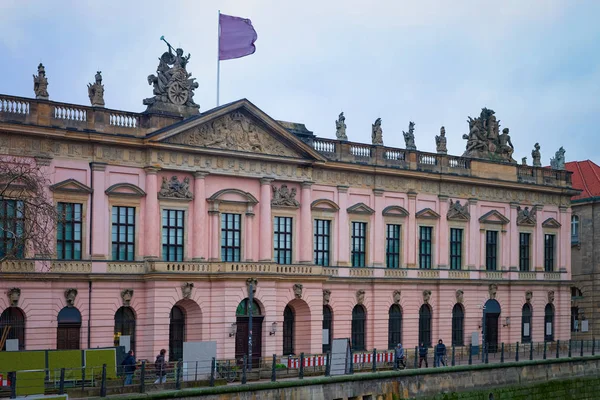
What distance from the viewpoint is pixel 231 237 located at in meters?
50.4

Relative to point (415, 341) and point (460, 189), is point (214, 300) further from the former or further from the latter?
point (460, 189)

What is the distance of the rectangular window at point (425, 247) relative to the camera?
59188mm

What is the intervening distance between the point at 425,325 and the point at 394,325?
265 cm

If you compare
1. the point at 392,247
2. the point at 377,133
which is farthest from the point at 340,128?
the point at 392,247

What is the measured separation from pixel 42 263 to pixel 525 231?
3400cm

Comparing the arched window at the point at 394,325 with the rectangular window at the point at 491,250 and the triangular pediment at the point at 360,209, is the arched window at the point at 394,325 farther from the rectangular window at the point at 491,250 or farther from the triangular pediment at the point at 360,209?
the rectangular window at the point at 491,250

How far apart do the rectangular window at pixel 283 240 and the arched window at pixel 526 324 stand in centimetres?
1983

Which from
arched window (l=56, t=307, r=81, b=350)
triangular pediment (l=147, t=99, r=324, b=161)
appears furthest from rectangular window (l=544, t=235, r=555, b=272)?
arched window (l=56, t=307, r=81, b=350)

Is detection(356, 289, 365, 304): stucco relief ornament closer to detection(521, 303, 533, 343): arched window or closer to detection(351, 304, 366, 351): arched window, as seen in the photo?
detection(351, 304, 366, 351): arched window

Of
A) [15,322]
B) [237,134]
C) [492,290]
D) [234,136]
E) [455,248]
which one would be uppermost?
[237,134]

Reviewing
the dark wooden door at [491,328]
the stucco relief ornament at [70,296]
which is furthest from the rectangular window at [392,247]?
the stucco relief ornament at [70,296]

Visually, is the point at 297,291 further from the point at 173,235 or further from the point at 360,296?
the point at 173,235

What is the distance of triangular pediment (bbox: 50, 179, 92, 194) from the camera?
44750mm

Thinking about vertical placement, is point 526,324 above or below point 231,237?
below
